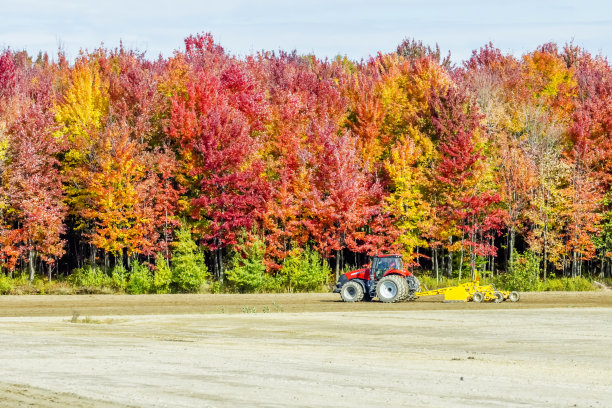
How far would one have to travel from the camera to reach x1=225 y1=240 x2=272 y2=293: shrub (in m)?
50.2

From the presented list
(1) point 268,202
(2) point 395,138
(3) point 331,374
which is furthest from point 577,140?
(3) point 331,374

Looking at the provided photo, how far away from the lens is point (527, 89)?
72438 mm

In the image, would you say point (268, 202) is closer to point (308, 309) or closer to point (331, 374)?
point (308, 309)

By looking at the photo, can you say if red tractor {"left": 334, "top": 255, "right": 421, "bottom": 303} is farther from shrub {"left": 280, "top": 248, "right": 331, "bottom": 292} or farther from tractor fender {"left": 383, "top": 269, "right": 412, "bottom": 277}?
shrub {"left": 280, "top": 248, "right": 331, "bottom": 292}

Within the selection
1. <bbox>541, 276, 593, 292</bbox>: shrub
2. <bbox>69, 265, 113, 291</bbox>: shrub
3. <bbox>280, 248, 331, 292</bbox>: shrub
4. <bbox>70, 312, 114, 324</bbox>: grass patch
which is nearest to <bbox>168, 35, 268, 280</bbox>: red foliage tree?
<bbox>280, 248, 331, 292</bbox>: shrub

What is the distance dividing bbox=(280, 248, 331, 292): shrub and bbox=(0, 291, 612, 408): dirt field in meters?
15.6

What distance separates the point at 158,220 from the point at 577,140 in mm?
28803

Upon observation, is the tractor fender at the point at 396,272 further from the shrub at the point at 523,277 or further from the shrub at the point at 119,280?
the shrub at the point at 119,280

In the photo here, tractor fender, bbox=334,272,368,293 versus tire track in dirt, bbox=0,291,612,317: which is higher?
tractor fender, bbox=334,272,368,293

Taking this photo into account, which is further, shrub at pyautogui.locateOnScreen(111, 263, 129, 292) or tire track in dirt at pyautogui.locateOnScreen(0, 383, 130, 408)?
shrub at pyautogui.locateOnScreen(111, 263, 129, 292)

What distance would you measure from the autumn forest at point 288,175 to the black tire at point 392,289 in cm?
1553

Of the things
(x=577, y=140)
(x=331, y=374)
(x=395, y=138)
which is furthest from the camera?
(x=395, y=138)

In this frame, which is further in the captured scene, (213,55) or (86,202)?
(213,55)

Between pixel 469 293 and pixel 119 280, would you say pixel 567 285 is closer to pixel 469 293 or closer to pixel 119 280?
pixel 469 293
